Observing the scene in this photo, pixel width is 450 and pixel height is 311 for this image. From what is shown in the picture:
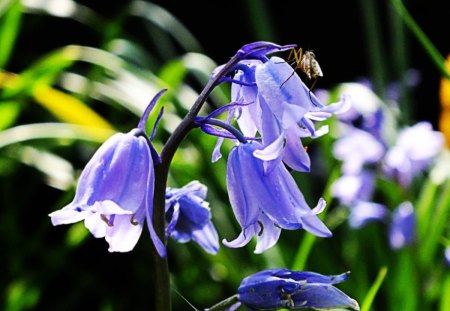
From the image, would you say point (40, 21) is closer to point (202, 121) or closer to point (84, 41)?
point (84, 41)

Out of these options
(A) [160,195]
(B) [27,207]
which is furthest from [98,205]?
(B) [27,207]

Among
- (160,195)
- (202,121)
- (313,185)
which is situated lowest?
(313,185)

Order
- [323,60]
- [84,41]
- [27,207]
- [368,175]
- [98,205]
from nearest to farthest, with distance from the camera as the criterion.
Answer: [98,205] → [368,175] → [27,207] → [84,41] → [323,60]

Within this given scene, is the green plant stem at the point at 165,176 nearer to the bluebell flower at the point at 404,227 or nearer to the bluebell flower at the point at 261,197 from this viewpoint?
the bluebell flower at the point at 261,197

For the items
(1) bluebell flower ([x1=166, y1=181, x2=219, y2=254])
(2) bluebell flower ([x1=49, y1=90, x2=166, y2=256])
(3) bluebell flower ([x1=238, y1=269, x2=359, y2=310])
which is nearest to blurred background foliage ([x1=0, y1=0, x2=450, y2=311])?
(1) bluebell flower ([x1=166, y1=181, x2=219, y2=254])

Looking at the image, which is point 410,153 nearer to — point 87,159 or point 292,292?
point 87,159

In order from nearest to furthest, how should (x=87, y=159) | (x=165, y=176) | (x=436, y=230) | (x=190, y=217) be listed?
(x=165, y=176) → (x=190, y=217) → (x=436, y=230) → (x=87, y=159)

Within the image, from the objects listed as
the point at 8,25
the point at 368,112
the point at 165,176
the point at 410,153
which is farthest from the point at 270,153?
the point at 8,25

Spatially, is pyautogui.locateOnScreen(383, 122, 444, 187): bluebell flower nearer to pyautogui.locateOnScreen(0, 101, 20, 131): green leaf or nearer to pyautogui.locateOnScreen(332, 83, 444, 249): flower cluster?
pyautogui.locateOnScreen(332, 83, 444, 249): flower cluster
